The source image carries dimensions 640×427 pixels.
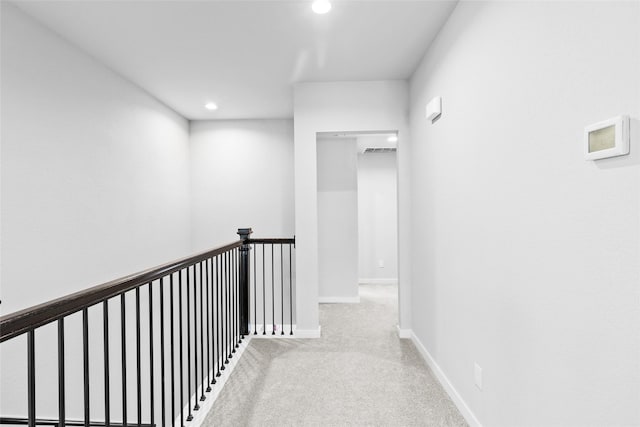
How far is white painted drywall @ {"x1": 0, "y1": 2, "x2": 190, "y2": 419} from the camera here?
215cm

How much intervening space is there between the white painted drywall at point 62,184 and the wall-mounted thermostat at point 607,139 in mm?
2888

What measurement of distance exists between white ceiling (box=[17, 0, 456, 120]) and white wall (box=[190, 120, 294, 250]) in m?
1.27

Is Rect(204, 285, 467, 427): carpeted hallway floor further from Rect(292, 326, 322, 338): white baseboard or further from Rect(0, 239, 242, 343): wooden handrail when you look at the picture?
Rect(0, 239, 242, 343): wooden handrail

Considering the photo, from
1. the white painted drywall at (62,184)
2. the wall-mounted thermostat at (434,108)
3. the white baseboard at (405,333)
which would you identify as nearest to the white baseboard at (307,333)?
the white baseboard at (405,333)

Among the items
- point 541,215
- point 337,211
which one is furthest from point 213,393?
point 337,211

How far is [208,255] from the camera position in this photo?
2271 mm

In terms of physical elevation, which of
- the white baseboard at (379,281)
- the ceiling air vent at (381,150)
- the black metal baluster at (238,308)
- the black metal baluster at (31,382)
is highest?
the ceiling air vent at (381,150)

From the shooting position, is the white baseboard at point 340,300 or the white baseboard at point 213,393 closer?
the white baseboard at point 213,393

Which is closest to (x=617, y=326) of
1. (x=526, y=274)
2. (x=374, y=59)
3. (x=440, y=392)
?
(x=526, y=274)

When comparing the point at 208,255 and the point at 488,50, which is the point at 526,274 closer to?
the point at 488,50

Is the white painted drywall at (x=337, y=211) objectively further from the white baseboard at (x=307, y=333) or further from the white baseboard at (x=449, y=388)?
the white baseboard at (x=449, y=388)

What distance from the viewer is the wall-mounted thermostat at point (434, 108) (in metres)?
2.41

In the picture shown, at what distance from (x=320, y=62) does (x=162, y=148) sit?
222cm

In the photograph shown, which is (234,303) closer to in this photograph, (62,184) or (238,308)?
(238,308)
